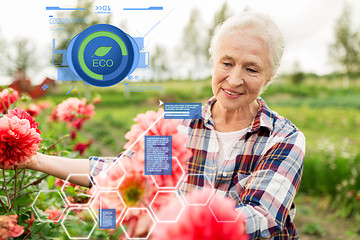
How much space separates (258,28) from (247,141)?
0.34 metres

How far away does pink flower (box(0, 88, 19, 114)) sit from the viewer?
1.06 m

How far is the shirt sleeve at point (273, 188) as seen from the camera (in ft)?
2.14

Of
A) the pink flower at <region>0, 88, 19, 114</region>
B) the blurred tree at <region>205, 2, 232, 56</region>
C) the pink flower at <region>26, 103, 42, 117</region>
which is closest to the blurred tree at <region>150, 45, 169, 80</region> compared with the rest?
the blurred tree at <region>205, 2, 232, 56</region>

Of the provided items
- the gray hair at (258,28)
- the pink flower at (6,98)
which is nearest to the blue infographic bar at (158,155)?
the gray hair at (258,28)

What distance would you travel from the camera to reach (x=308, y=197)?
12.3ft

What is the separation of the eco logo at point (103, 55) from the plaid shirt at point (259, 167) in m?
0.20

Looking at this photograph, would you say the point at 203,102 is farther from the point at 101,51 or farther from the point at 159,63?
the point at 101,51

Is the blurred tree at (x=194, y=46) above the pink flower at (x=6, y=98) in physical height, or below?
above

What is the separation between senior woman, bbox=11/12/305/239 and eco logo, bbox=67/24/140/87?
0.69 ft

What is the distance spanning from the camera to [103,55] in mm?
654

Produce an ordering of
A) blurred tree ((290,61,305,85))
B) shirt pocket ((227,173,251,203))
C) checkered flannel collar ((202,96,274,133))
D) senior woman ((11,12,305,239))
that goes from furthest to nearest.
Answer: blurred tree ((290,61,305,85)) → checkered flannel collar ((202,96,274,133)) → shirt pocket ((227,173,251,203)) → senior woman ((11,12,305,239))

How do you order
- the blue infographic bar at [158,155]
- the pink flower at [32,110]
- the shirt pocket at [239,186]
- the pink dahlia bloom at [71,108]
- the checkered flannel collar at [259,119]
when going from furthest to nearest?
the pink flower at [32,110], the pink dahlia bloom at [71,108], the checkered flannel collar at [259,119], the shirt pocket at [239,186], the blue infographic bar at [158,155]

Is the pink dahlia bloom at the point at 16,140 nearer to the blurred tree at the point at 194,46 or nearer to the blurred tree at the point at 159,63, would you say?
the blurred tree at the point at 159,63

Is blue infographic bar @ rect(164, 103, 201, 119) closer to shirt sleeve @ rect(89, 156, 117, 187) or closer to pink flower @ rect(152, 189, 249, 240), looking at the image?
shirt sleeve @ rect(89, 156, 117, 187)
